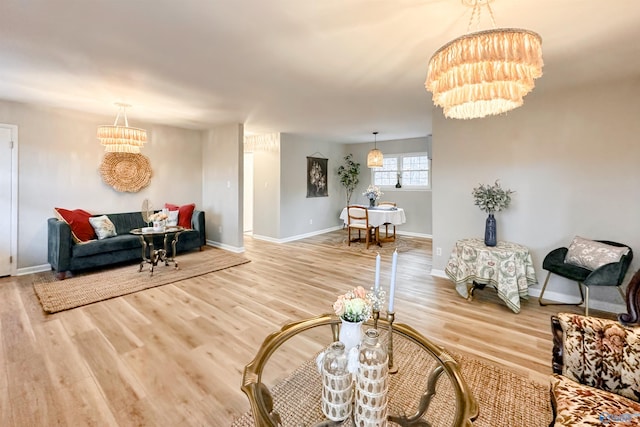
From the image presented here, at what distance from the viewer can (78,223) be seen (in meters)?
4.24

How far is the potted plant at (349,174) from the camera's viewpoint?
8000 mm

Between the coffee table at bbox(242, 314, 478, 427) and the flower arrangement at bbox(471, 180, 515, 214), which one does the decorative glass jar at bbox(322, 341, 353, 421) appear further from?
the flower arrangement at bbox(471, 180, 515, 214)

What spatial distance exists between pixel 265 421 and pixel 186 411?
0.99 meters

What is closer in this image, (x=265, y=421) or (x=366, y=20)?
(x=265, y=421)

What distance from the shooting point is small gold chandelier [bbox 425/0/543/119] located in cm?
132

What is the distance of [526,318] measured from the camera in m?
2.83

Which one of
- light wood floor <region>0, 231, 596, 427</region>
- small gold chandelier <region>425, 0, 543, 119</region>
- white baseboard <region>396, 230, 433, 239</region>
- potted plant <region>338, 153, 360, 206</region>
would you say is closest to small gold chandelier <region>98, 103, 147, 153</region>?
light wood floor <region>0, 231, 596, 427</region>

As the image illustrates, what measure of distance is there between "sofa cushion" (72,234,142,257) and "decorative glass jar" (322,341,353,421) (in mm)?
4419

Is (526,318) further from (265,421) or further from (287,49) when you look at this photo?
(287,49)

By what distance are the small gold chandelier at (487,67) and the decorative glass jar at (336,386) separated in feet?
4.54

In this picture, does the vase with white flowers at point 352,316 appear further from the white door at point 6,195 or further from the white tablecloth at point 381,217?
the white door at point 6,195

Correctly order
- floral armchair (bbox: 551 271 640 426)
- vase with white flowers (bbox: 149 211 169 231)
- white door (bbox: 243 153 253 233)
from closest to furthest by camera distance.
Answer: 1. floral armchair (bbox: 551 271 640 426)
2. vase with white flowers (bbox: 149 211 169 231)
3. white door (bbox: 243 153 253 233)

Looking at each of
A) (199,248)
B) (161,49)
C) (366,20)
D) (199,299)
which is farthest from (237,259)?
(366,20)

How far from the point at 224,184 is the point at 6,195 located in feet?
9.87
